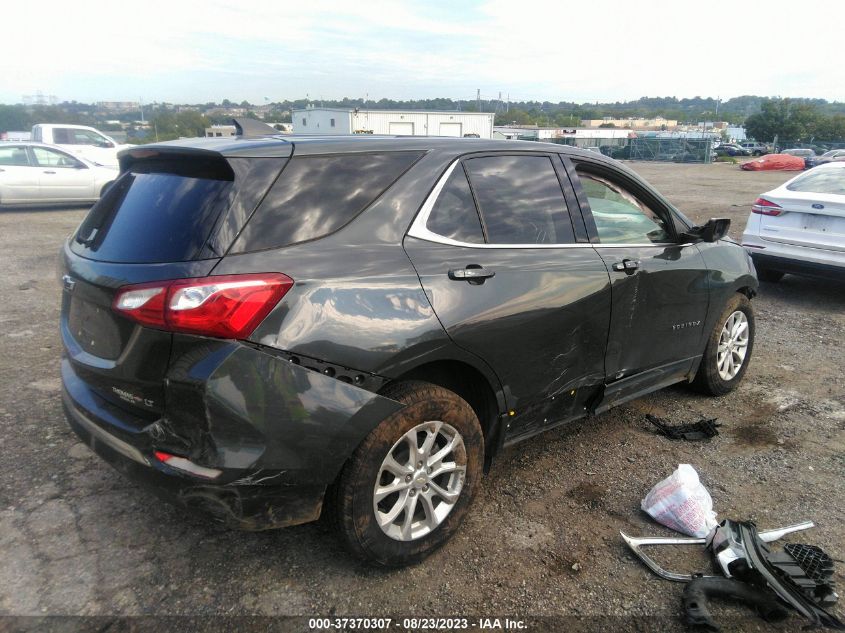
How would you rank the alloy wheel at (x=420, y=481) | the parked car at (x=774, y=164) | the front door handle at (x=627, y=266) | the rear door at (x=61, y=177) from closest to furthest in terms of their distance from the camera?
the alloy wheel at (x=420, y=481) → the front door handle at (x=627, y=266) → the rear door at (x=61, y=177) → the parked car at (x=774, y=164)

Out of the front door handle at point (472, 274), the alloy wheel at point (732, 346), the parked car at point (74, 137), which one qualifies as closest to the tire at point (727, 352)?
the alloy wheel at point (732, 346)

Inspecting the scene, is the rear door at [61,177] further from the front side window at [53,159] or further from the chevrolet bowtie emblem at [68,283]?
the chevrolet bowtie emblem at [68,283]

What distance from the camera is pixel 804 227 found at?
7.01 metres

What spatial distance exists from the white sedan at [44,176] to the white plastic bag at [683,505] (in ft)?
44.1

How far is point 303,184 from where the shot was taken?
2.46 m

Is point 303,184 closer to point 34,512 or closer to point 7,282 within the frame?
point 34,512

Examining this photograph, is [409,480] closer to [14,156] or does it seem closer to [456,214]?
[456,214]

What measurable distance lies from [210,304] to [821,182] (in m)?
7.64

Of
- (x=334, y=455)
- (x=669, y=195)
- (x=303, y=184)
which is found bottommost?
(x=669, y=195)

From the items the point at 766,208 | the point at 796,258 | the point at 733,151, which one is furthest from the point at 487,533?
the point at 733,151

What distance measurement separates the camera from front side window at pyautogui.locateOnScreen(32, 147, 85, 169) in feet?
45.1

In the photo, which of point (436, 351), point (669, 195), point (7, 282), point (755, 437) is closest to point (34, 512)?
point (436, 351)

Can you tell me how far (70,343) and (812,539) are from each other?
139 inches

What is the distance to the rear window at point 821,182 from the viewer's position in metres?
7.13
